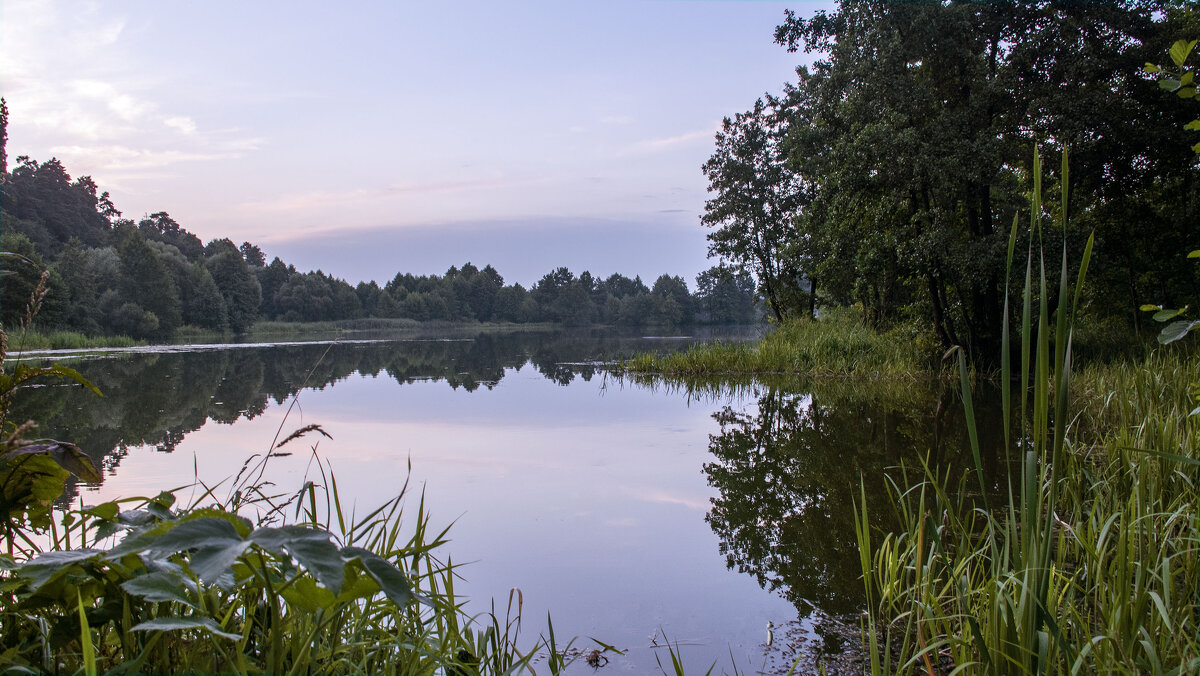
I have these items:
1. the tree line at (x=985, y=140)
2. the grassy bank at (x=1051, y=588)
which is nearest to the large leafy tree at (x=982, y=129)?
the tree line at (x=985, y=140)

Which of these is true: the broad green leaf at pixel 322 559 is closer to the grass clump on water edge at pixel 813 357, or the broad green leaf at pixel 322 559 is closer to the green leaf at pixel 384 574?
the green leaf at pixel 384 574

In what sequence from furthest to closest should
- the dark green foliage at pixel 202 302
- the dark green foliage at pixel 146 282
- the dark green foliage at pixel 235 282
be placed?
1. the dark green foliage at pixel 235 282
2. the dark green foliage at pixel 202 302
3. the dark green foliage at pixel 146 282

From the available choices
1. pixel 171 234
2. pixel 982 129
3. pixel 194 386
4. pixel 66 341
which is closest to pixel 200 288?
pixel 66 341

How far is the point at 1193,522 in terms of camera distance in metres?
2.20

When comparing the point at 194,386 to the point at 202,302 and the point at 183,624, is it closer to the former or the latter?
the point at 183,624

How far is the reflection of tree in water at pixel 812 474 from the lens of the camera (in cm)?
301

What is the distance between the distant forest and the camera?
22.7m

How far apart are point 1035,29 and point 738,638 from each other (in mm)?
11740

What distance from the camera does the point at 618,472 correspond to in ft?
16.7

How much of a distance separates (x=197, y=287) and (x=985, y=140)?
40.7m

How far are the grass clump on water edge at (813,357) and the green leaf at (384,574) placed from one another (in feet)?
39.7

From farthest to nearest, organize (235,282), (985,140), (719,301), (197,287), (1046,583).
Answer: (719,301) < (235,282) < (197,287) < (985,140) < (1046,583)

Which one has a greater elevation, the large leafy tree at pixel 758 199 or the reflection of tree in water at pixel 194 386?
the large leafy tree at pixel 758 199

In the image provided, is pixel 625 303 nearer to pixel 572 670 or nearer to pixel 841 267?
pixel 841 267
